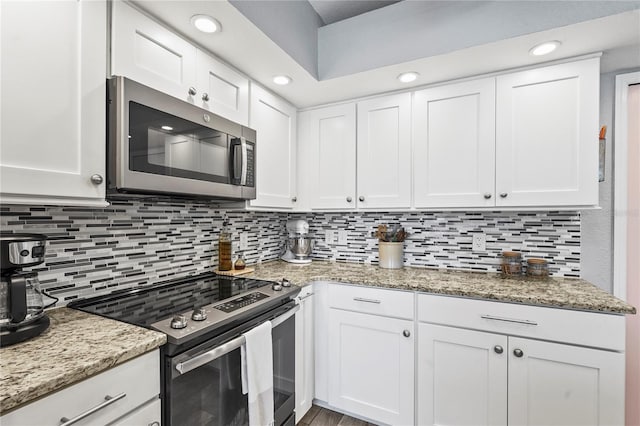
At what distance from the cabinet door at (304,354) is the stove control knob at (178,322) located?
2.54 ft

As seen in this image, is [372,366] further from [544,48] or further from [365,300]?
[544,48]

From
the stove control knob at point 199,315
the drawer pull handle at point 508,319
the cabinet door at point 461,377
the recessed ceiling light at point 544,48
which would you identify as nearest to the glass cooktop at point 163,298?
the stove control knob at point 199,315

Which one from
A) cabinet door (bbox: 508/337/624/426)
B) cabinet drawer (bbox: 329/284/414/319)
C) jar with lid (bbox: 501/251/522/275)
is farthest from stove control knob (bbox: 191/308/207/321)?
jar with lid (bbox: 501/251/522/275)

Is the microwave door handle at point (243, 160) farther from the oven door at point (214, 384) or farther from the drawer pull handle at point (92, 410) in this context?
the drawer pull handle at point (92, 410)

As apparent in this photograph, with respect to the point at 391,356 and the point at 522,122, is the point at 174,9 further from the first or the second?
the point at 391,356

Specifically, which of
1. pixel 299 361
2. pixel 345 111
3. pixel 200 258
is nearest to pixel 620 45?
pixel 345 111

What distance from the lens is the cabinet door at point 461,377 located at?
149cm

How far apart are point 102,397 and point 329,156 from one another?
186 cm

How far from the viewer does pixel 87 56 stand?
41.4 inches

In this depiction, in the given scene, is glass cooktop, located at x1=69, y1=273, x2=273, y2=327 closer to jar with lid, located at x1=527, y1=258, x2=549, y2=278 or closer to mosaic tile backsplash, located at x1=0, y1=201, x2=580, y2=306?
mosaic tile backsplash, located at x1=0, y1=201, x2=580, y2=306

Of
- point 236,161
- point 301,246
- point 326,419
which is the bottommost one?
point 326,419

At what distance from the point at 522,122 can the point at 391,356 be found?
154 cm

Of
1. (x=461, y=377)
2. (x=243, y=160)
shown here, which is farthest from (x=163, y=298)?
(x=461, y=377)

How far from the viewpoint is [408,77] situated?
187 centimetres
